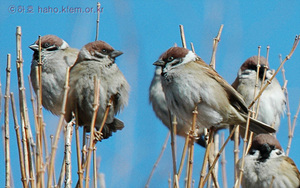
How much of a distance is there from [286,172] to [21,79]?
2.19 m

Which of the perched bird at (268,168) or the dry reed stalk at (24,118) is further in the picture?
the perched bird at (268,168)

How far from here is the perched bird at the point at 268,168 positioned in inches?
141

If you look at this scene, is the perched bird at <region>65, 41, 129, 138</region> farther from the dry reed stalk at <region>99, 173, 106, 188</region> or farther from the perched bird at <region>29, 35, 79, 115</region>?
the perched bird at <region>29, 35, 79, 115</region>

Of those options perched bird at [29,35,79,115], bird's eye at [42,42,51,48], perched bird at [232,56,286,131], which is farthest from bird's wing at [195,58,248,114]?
perched bird at [232,56,286,131]

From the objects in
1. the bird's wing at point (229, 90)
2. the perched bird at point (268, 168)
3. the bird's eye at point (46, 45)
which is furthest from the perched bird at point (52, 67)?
the perched bird at point (268, 168)

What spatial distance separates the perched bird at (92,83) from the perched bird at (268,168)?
3.45 feet

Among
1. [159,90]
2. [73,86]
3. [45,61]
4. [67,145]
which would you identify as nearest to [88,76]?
[73,86]

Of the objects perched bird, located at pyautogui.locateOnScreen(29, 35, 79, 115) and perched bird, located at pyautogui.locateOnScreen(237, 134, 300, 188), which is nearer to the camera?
perched bird, located at pyautogui.locateOnScreen(237, 134, 300, 188)

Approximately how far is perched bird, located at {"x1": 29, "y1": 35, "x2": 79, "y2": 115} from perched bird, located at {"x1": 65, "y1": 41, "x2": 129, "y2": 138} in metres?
0.55

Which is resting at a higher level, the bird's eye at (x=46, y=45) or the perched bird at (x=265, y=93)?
the bird's eye at (x=46, y=45)

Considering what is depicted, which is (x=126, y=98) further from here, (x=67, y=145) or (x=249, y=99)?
(x=249, y=99)

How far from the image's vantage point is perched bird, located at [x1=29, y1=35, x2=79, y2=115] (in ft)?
12.4

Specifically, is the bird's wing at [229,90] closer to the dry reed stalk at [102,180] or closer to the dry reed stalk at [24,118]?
the dry reed stalk at [102,180]

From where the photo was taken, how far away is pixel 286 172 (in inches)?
144
